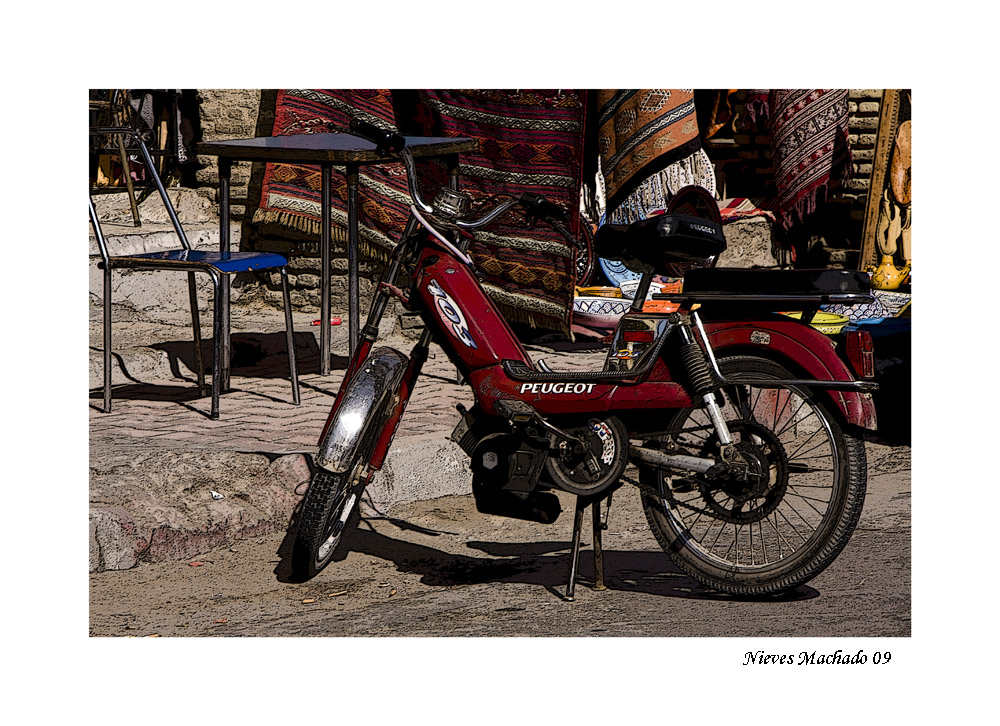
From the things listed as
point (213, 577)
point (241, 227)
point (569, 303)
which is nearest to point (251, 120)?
point (241, 227)

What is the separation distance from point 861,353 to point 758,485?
0.53 meters

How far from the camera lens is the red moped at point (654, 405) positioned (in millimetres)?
3217

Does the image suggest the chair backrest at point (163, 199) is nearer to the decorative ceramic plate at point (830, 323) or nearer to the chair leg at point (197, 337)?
the chair leg at point (197, 337)

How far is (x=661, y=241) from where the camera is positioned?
10.7 feet

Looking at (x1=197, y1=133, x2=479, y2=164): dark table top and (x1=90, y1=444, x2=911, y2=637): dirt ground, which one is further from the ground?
(x1=197, y1=133, x2=479, y2=164): dark table top

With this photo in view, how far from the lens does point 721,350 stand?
332 cm

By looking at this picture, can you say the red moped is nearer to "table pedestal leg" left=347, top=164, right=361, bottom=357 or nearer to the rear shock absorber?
the rear shock absorber

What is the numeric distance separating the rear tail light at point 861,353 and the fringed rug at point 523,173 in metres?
2.62

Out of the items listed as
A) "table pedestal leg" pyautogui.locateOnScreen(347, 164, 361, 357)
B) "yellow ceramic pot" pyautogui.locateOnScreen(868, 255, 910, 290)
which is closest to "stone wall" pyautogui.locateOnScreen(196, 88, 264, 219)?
"table pedestal leg" pyautogui.locateOnScreen(347, 164, 361, 357)

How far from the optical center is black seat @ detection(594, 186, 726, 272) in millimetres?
3232

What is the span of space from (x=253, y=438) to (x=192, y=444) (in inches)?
10.0

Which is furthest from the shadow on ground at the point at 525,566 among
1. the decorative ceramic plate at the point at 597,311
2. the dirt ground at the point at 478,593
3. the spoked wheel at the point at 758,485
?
the decorative ceramic plate at the point at 597,311

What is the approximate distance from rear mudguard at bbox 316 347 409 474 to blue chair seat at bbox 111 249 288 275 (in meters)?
1.44

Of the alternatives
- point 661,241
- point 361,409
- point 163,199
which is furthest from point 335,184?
point 661,241
